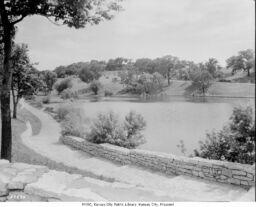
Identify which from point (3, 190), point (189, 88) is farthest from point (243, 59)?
point (189, 88)

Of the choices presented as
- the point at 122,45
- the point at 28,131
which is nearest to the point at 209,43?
the point at 122,45

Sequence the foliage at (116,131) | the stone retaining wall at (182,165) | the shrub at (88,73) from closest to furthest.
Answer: the stone retaining wall at (182,165) → the foliage at (116,131) → the shrub at (88,73)

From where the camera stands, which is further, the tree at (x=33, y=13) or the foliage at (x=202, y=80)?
the foliage at (x=202, y=80)

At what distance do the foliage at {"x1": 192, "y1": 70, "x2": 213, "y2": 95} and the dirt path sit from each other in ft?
142

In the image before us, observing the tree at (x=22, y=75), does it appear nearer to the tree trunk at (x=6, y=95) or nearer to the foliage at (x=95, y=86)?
the tree trunk at (x=6, y=95)

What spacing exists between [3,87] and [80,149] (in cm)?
700

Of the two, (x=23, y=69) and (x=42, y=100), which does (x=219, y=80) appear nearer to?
(x=42, y=100)

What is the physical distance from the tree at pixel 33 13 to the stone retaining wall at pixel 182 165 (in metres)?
4.42

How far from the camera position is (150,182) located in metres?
9.88

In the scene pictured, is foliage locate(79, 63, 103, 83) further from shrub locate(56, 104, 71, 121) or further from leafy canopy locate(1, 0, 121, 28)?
leafy canopy locate(1, 0, 121, 28)

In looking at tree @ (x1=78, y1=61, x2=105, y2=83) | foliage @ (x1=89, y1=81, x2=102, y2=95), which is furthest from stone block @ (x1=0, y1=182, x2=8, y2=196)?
foliage @ (x1=89, y1=81, x2=102, y2=95)

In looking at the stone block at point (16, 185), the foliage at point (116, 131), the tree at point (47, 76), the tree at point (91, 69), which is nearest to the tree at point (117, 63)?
the tree at point (91, 69)

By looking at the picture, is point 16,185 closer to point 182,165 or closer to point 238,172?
point 238,172

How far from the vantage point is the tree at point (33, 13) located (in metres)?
8.84
